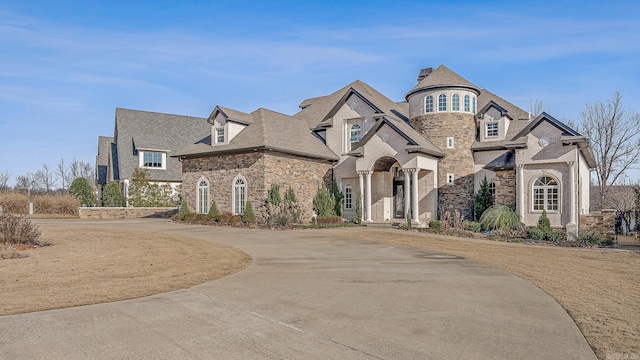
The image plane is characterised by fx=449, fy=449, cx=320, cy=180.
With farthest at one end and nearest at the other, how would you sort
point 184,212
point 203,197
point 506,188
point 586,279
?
point 203,197 < point 184,212 < point 506,188 < point 586,279

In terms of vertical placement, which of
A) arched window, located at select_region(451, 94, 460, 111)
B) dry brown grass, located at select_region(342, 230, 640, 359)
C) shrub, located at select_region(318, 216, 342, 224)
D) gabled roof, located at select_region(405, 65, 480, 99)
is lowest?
dry brown grass, located at select_region(342, 230, 640, 359)

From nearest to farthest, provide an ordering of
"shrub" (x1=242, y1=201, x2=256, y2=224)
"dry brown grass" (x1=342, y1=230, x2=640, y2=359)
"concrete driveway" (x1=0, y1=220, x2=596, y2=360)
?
1. "concrete driveway" (x1=0, y1=220, x2=596, y2=360)
2. "dry brown grass" (x1=342, y1=230, x2=640, y2=359)
3. "shrub" (x1=242, y1=201, x2=256, y2=224)

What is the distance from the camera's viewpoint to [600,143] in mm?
40906

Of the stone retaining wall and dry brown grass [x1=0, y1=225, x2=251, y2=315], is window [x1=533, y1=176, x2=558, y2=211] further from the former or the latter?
the stone retaining wall

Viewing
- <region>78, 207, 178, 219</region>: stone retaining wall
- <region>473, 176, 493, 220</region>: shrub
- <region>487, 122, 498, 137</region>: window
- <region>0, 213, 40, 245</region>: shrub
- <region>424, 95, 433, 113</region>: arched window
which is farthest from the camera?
<region>78, 207, 178, 219</region>: stone retaining wall

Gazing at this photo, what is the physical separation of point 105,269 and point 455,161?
22467mm

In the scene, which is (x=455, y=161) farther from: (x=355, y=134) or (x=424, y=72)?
A: (x=424, y=72)

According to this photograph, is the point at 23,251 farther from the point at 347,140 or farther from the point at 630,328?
the point at 347,140

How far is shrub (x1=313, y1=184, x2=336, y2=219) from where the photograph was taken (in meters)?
27.8

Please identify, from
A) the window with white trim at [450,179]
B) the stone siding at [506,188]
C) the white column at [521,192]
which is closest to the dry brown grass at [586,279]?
the white column at [521,192]

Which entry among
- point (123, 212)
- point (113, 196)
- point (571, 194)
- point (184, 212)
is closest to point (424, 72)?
point (571, 194)

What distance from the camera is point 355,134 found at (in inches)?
1189

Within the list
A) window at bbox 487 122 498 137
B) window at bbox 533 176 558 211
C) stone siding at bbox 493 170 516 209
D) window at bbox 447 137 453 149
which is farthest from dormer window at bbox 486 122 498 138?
window at bbox 533 176 558 211

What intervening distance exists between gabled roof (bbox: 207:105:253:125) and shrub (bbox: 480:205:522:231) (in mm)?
15435
